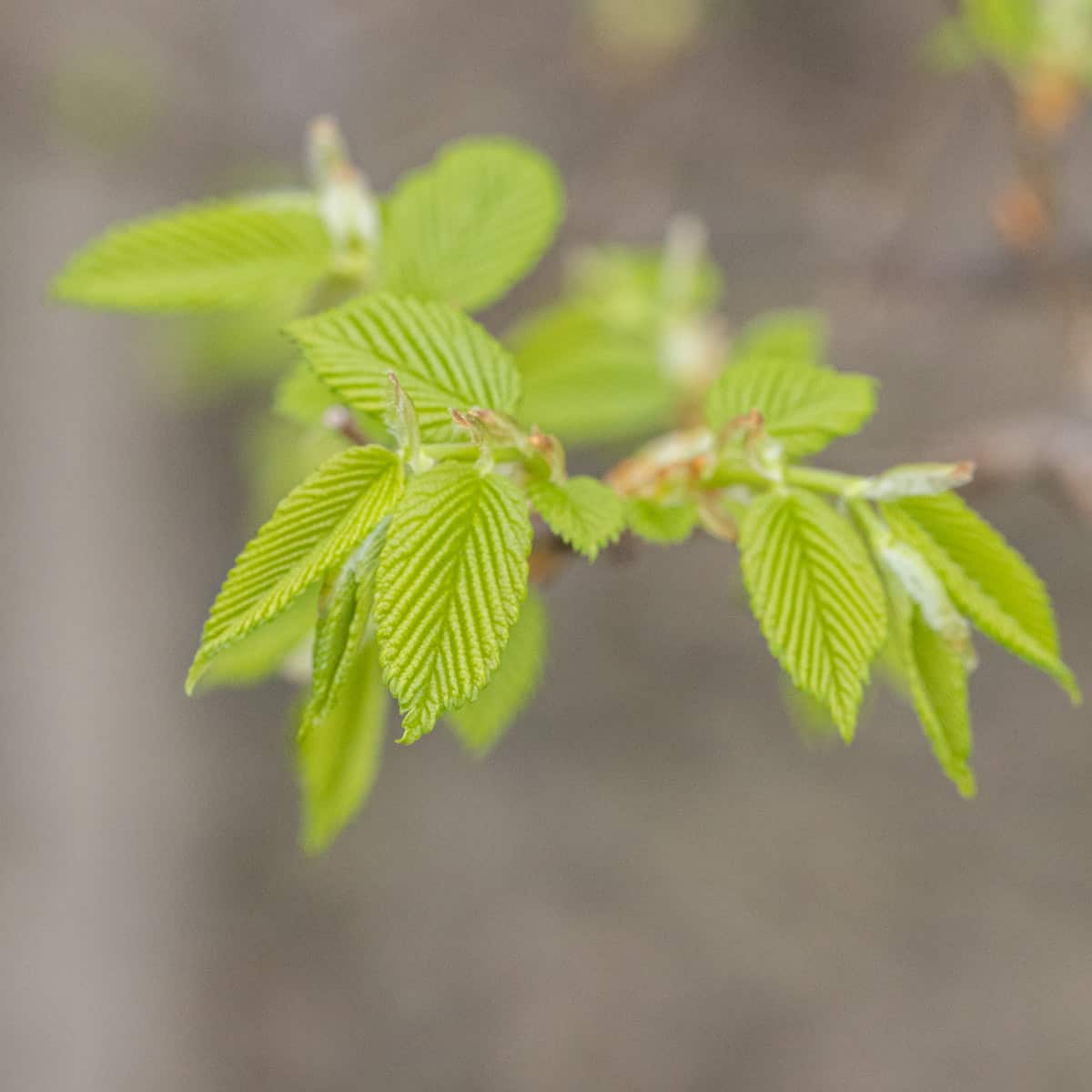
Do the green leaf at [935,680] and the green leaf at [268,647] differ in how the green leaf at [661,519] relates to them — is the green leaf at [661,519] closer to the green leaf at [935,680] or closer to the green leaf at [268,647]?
the green leaf at [935,680]

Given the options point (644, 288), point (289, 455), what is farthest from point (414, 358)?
point (289, 455)

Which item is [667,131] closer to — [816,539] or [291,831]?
[291,831]

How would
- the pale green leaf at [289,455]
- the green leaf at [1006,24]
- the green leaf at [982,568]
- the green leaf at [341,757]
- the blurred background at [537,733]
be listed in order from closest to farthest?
1. the green leaf at [982,568]
2. the green leaf at [341,757]
3. the pale green leaf at [289,455]
4. the green leaf at [1006,24]
5. the blurred background at [537,733]

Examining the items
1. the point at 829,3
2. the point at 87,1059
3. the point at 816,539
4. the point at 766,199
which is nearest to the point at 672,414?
the point at 816,539

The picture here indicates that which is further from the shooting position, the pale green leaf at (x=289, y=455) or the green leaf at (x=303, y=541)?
the pale green leaf at (x=289, y=455)

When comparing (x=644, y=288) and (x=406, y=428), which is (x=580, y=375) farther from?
(x=406, y=428)

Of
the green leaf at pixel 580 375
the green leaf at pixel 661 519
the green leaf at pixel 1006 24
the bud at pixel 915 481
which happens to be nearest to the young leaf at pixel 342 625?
the green leaf at pixel 661 519
